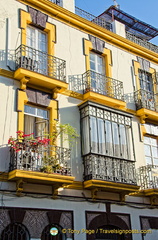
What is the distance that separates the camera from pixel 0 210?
1009 cm

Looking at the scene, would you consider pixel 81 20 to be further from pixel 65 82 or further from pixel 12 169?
pixel 12 169

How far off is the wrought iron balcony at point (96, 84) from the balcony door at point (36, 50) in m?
1.37

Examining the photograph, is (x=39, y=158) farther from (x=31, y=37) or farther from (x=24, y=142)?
(x=31, y=37)

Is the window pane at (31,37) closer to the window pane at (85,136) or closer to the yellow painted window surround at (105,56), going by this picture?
the yellow painted window surround at (105,56)

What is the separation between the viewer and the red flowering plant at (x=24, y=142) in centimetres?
1072

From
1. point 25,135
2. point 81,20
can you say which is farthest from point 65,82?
point 81,20

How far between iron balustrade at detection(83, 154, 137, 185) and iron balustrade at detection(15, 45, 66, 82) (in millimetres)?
3305

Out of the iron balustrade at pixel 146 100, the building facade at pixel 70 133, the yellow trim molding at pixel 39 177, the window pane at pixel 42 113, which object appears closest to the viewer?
the yellow trim molding at pixel 39 177

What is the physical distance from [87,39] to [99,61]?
3.77 feet

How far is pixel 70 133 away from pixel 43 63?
2948mm

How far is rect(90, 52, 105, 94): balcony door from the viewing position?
14.6m

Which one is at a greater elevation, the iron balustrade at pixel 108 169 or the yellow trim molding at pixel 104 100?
the yellow trim molding at pixel 104 100

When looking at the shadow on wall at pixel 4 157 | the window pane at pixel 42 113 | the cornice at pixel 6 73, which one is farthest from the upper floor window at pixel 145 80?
the shadow on wall at pixel 4 157

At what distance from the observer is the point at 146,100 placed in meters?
16.1
